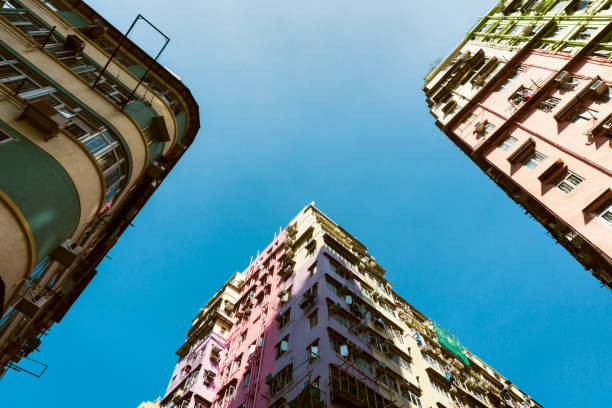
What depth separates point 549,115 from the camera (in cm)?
2083

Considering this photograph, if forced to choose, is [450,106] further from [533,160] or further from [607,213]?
[607,213]

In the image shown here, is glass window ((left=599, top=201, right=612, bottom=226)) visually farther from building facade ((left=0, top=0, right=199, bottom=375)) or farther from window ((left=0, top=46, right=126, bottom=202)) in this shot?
window ((left=0, top=46, right=126, bottom=202))

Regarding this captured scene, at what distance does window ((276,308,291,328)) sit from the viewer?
25034 mm

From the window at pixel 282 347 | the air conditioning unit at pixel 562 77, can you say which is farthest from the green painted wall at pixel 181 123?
the air conditioning unit at pixel 562 77

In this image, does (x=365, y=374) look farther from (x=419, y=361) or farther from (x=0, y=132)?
(x=0, y=132)

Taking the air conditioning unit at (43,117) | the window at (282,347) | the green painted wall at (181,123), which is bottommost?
the air conditioning unit at (43,117)

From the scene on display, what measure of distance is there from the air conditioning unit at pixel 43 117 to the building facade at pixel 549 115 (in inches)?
850

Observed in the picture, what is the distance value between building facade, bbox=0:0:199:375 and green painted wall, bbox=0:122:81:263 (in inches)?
1.2

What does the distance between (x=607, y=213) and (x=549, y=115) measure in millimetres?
8080

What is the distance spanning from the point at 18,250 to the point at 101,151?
486cm

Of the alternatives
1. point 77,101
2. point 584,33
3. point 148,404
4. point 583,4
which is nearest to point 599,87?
point 584,33

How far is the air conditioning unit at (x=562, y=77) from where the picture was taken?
68.5 ft

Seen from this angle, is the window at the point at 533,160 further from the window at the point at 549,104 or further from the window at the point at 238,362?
the window at the point at 238,362

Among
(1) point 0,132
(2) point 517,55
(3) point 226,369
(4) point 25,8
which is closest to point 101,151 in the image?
(1) point 0,132
